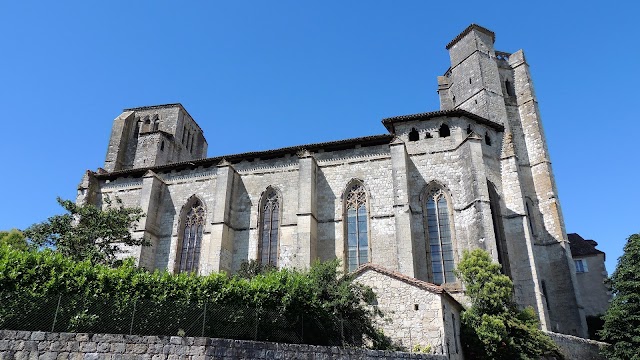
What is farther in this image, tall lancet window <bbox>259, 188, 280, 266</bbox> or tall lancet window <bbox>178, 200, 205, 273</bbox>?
tall lancet window <bbox>178, 200, 205, 273</bbox>

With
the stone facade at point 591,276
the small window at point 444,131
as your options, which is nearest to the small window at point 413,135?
the small window at point 444,131

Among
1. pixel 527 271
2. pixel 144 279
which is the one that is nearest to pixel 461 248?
pixel 527 271

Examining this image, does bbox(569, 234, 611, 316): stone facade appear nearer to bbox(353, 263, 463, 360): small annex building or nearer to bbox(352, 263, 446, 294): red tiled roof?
bbox(353, 263, 463, 360): small annex building

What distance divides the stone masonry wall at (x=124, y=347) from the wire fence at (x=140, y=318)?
0.31m

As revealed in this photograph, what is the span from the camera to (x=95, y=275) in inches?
503

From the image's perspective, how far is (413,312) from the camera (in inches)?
564

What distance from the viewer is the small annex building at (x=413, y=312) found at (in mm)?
13906

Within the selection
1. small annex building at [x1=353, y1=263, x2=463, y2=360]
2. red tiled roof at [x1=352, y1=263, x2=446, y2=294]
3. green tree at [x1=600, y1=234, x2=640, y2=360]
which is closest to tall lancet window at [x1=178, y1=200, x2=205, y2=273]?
red tiled roof at [x1=352, y1=263, x2=446, y2=294]

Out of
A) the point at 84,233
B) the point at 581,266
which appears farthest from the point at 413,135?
the point at 84,233

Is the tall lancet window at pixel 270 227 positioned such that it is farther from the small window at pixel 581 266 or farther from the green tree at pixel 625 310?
the small window at pixel 581 266

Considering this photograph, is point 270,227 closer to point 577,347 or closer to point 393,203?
point 393,203

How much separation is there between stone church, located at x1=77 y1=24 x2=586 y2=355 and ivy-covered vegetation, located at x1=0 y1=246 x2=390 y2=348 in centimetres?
696

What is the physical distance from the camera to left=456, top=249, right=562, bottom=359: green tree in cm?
1600

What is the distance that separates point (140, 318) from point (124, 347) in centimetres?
80
